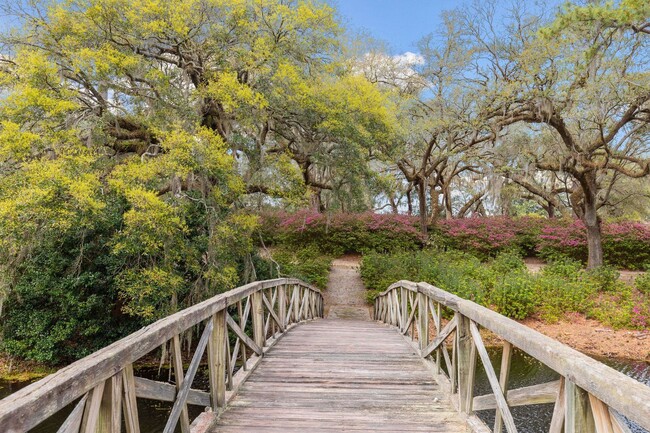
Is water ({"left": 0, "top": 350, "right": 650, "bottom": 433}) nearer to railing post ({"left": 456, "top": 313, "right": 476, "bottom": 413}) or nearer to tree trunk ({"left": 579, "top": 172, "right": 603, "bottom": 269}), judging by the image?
railing post ({"left": 456, "top": 313, "right": 476, "bottom": 413})

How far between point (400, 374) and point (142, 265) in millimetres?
6353

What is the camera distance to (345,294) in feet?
46.9

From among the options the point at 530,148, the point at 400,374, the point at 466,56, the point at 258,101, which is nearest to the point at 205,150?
the point at 258,101

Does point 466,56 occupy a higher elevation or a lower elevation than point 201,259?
higher

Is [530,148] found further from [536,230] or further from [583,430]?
[583,430]

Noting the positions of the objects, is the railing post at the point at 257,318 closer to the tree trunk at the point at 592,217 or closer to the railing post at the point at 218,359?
the railing post at the point at 218,359

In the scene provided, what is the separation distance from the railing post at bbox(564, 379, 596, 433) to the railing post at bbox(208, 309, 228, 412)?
2188mm

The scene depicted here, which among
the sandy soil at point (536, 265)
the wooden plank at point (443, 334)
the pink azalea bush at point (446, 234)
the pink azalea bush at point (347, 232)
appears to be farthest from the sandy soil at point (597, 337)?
the pink azalea bush at point (347, 232)

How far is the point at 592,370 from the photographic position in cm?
137

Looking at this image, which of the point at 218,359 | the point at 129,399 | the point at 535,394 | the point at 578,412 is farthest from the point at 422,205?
the point at 129,399

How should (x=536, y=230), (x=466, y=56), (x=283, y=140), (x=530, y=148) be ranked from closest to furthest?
(x=283, y=140) → (x=466, y=56) → (x=530, y=148) → (x=536, y=230)

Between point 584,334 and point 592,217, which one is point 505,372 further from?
point 592,217

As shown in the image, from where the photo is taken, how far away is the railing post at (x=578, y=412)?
4.74 feet

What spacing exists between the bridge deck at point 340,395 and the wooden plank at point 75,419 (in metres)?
1.27
